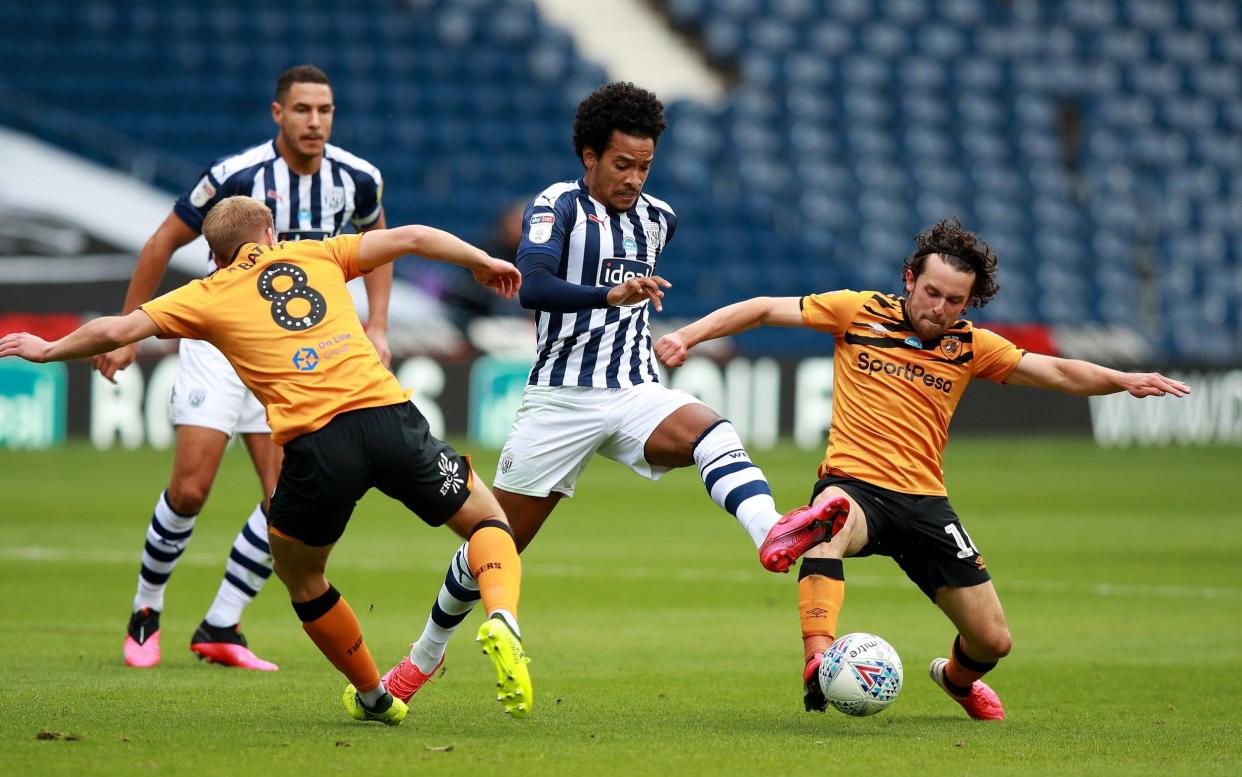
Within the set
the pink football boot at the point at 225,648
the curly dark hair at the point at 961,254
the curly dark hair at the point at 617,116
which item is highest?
the curly dark hair at the point at 617,116

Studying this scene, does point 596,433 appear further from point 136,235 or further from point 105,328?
point 136,235

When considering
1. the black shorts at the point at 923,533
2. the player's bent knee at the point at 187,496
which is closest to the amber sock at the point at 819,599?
the black shorts at the point at 923,533

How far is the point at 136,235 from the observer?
1845 centimetres

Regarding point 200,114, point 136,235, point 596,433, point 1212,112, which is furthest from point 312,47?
point 596,433

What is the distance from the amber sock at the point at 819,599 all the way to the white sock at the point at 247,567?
246 centimetres

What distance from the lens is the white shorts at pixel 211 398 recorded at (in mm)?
7148

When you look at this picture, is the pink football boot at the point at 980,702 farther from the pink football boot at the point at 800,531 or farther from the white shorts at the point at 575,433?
the white shorts at the point at 575,433

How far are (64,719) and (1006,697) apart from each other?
3.34m

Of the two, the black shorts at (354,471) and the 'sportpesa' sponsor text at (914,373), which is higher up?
the 'sportpesa' sponsor text at (914,373)

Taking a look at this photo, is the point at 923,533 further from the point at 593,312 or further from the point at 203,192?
the point at 203,192

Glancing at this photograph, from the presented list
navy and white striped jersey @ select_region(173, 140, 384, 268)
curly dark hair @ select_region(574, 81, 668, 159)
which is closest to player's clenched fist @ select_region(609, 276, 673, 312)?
curly dark hair @ select_region(574, 81, 668, 159)

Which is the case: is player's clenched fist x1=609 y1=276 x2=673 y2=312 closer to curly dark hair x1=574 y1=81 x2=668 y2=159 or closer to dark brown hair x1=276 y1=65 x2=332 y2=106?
curly dark hair x1=574 y1=81 x2=668 y2=159

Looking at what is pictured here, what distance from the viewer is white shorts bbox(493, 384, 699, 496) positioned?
20.6 feet

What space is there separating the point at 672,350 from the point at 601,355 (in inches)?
27.9
